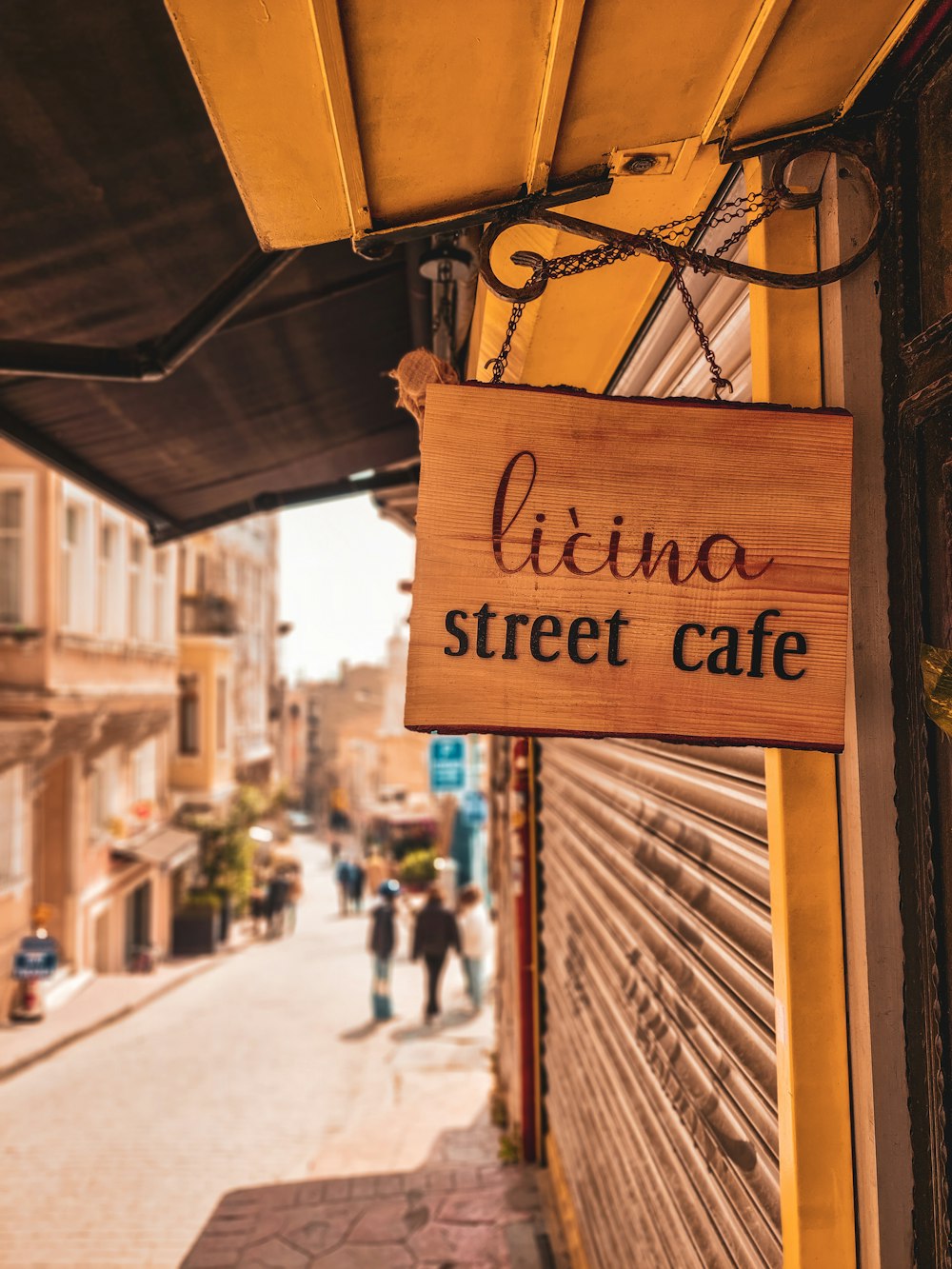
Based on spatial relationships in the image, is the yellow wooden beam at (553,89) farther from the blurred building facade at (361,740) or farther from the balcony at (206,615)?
the blurred building facade at (361,740)

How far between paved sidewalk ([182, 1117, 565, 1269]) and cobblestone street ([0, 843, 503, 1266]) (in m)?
0.44

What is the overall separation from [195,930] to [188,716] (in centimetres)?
704

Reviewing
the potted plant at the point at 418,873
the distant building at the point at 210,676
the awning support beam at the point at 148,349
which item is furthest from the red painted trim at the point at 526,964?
the distant building at the point at 210,676

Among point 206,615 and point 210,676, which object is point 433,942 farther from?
point 206,615

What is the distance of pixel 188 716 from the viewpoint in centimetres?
2405

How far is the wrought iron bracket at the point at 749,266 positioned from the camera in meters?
1.47

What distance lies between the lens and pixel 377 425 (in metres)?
5.47

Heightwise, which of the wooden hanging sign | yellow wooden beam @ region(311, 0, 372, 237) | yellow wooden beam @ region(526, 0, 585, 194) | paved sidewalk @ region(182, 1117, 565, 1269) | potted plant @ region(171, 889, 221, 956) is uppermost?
yellow wooden beam @ region(526, 0, 585, 194)

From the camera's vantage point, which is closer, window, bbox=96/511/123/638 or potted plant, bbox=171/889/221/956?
window, bbox=96/511/123/638

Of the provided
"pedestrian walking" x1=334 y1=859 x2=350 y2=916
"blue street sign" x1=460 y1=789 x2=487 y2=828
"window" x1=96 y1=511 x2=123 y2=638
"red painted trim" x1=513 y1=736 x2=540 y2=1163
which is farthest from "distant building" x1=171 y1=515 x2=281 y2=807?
"red painted trim" x1=513 y1=736 x2=540 y2=1163

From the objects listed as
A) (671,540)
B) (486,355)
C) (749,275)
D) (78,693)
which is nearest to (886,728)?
(671,540)

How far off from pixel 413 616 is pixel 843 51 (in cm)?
120

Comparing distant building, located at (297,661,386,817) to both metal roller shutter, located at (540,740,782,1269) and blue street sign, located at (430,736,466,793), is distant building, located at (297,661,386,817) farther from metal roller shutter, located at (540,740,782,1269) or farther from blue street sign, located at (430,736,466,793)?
metal roller shutter, located at (540,740,782,1269)

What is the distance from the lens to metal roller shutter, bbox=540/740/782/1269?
1.75m
